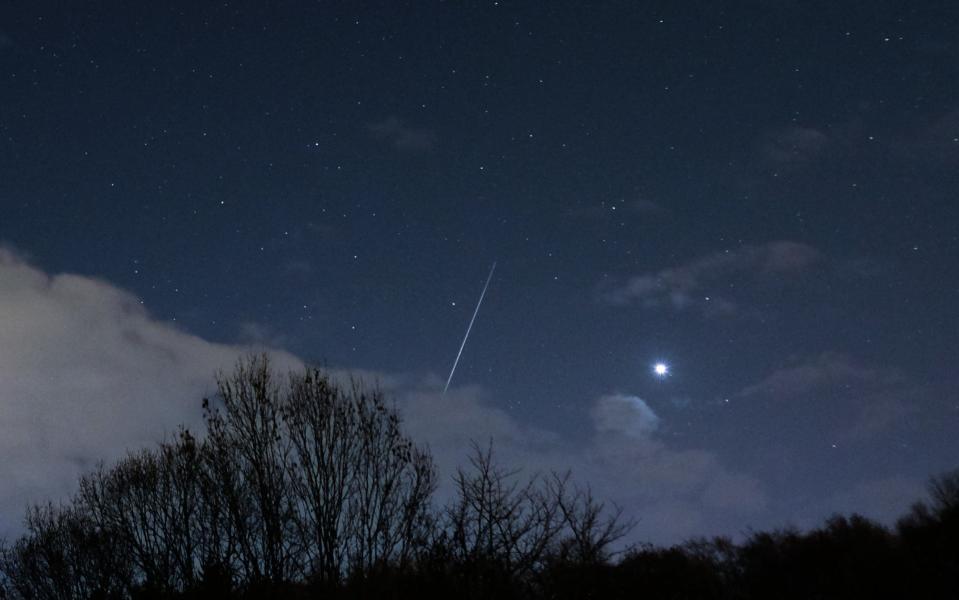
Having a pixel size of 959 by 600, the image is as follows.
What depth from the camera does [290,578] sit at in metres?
20.7

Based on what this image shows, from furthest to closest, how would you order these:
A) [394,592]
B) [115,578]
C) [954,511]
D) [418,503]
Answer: [954,511] < [115,578] < [418,503] < [394,592]

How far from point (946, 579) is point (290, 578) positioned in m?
34.3

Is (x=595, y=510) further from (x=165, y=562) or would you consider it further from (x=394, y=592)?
(x=165, y=562)

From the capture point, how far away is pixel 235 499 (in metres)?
21.6

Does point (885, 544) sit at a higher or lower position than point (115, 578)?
lower

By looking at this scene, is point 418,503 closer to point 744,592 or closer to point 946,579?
point 946,579

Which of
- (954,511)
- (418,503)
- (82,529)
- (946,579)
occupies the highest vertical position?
(82,529)

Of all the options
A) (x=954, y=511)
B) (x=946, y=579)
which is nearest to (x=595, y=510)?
(x=946, y=579)

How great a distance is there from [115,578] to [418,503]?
17502 mm

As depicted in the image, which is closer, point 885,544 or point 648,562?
point 885,544

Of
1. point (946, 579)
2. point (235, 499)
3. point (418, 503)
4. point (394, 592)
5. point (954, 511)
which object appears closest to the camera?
point (394, 592)

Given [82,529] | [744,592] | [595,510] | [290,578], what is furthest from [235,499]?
[744,592]

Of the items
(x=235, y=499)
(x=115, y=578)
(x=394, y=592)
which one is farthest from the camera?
(x=115, y=578)

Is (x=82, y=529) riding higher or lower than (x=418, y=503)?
higher
